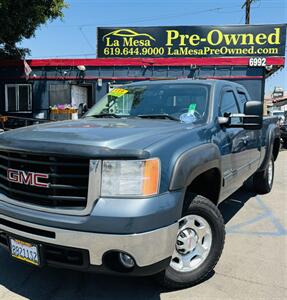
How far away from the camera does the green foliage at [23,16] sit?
13.6 m

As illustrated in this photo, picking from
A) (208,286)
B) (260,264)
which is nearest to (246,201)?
(260,264)

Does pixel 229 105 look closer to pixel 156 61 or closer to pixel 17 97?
pixel 156 61

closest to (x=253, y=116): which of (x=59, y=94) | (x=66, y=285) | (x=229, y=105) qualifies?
(x=229, y=105)

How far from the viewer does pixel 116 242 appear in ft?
8.53

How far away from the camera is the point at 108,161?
8.73 ft

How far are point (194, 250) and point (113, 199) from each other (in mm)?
1124

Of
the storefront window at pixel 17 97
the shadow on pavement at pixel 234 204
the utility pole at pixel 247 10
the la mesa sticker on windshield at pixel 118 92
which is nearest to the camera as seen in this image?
the la mesa sticker on windshield at pixel 118 92

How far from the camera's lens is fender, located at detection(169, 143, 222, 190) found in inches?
112

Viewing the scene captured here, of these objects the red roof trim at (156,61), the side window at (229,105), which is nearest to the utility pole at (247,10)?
the red roof trim at (156,61)

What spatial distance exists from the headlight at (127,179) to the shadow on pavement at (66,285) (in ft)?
3.53

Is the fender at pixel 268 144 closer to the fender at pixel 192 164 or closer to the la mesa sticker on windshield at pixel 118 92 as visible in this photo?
the la mesa sticker on windshield at pixel 118 92

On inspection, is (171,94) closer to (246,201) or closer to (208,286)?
(208,286)

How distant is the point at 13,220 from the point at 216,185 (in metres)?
1.96

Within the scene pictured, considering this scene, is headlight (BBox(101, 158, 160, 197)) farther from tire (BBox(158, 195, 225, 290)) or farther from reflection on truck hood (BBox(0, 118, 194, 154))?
tire (BBox(158, 195, 225, 290))
